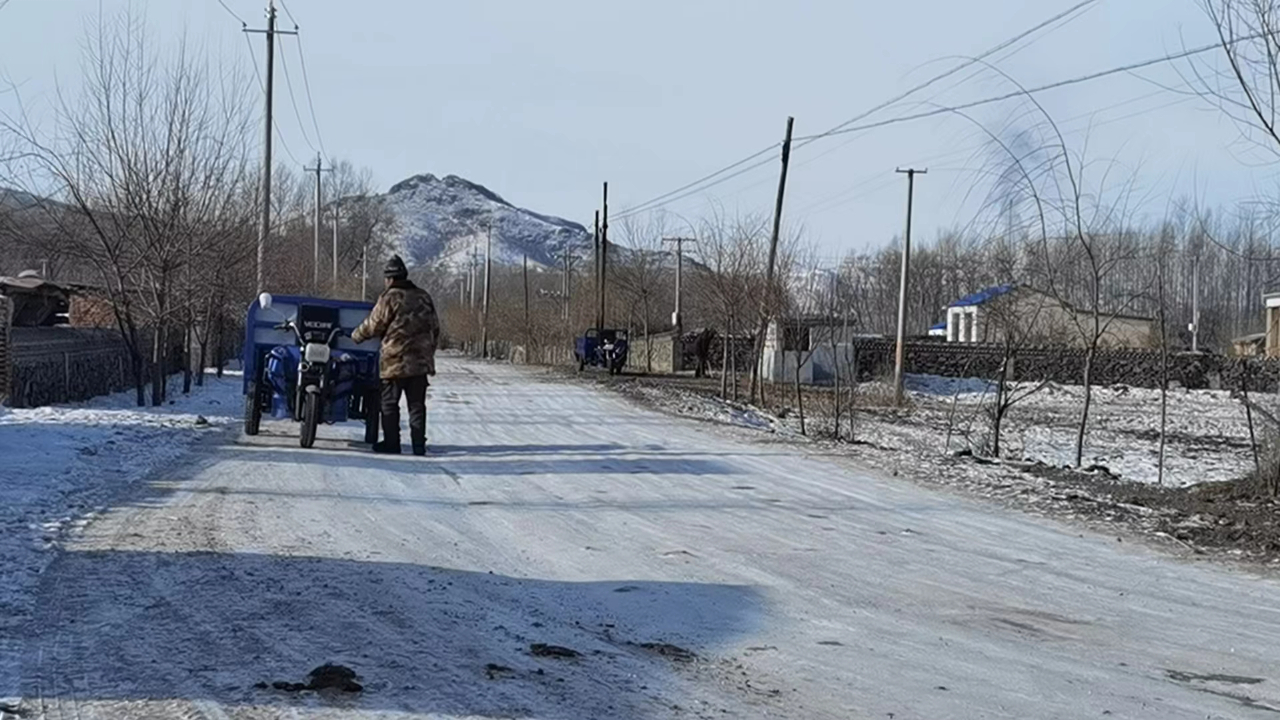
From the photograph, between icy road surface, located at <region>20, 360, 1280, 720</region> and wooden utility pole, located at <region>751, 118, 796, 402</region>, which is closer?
icy road surface, located at <region>20, 360, 1280, 720</region>

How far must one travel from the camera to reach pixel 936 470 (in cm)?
1413

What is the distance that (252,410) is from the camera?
15.4 m

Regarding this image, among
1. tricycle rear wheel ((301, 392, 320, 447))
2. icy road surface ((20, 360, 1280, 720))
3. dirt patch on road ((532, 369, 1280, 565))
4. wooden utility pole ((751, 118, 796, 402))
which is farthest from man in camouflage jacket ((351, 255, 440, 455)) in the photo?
wooden utility pole ((751, 118, 796, 402))

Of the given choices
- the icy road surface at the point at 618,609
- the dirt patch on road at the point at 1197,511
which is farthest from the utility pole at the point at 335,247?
the icy road surface at the point at 618,609

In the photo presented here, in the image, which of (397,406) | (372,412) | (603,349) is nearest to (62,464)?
(397,406)

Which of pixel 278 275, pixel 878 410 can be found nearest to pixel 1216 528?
pixel 878 410

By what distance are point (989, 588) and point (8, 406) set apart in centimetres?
1314

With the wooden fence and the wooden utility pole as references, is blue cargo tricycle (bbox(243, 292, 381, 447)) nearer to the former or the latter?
the wooden fence

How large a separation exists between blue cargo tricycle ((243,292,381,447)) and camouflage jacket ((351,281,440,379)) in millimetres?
604

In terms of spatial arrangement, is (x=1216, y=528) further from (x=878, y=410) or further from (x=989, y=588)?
(x=878, y=410)

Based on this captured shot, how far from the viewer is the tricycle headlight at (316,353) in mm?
14219

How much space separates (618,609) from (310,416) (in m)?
7.92

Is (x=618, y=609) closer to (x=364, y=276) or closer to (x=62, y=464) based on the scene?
(x=62, y=464)

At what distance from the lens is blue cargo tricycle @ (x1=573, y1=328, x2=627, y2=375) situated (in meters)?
47.4
